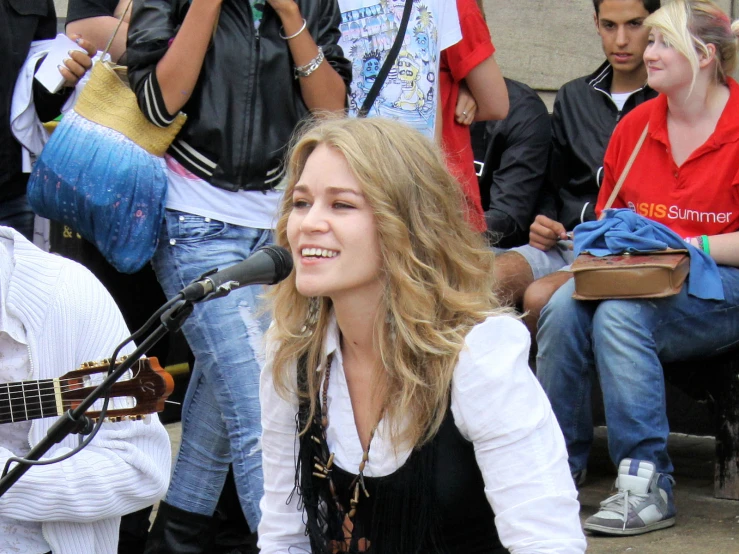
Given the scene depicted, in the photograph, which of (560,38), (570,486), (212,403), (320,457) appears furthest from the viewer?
(560,38)

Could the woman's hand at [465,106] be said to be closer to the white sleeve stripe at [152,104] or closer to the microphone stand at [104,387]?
the white sleeve stripe at [152,104]

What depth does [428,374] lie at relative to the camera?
98.8 inches

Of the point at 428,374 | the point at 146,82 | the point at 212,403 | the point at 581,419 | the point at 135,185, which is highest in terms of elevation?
the point at 146,82

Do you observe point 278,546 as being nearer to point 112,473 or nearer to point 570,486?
point 112,473

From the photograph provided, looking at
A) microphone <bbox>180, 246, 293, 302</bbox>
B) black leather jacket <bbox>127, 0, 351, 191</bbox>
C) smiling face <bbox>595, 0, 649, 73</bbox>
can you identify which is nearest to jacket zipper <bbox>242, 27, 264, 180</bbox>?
black leather jacket <bbox>127, 0, 351, 191</bbox>

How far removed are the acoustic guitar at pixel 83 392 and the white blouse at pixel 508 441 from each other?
1.30 feet

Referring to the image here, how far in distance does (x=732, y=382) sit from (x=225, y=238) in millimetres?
2018

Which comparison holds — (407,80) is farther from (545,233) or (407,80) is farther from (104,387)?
(104,387)

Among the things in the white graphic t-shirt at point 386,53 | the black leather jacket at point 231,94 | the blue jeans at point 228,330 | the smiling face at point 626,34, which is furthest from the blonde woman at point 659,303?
the black leather jacket at point 231,94

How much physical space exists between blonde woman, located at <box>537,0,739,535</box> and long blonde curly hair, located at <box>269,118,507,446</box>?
1520 mm

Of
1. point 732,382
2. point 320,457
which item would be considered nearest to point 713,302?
point 732,382

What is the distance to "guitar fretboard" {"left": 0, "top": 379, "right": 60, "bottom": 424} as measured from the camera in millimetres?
2662

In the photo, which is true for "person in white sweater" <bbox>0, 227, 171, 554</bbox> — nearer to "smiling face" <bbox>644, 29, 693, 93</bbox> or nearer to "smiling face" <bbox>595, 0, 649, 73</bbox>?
"smiling face" <bbox>644, 29, 693, 93</bbox>

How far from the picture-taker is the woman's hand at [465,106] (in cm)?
446
